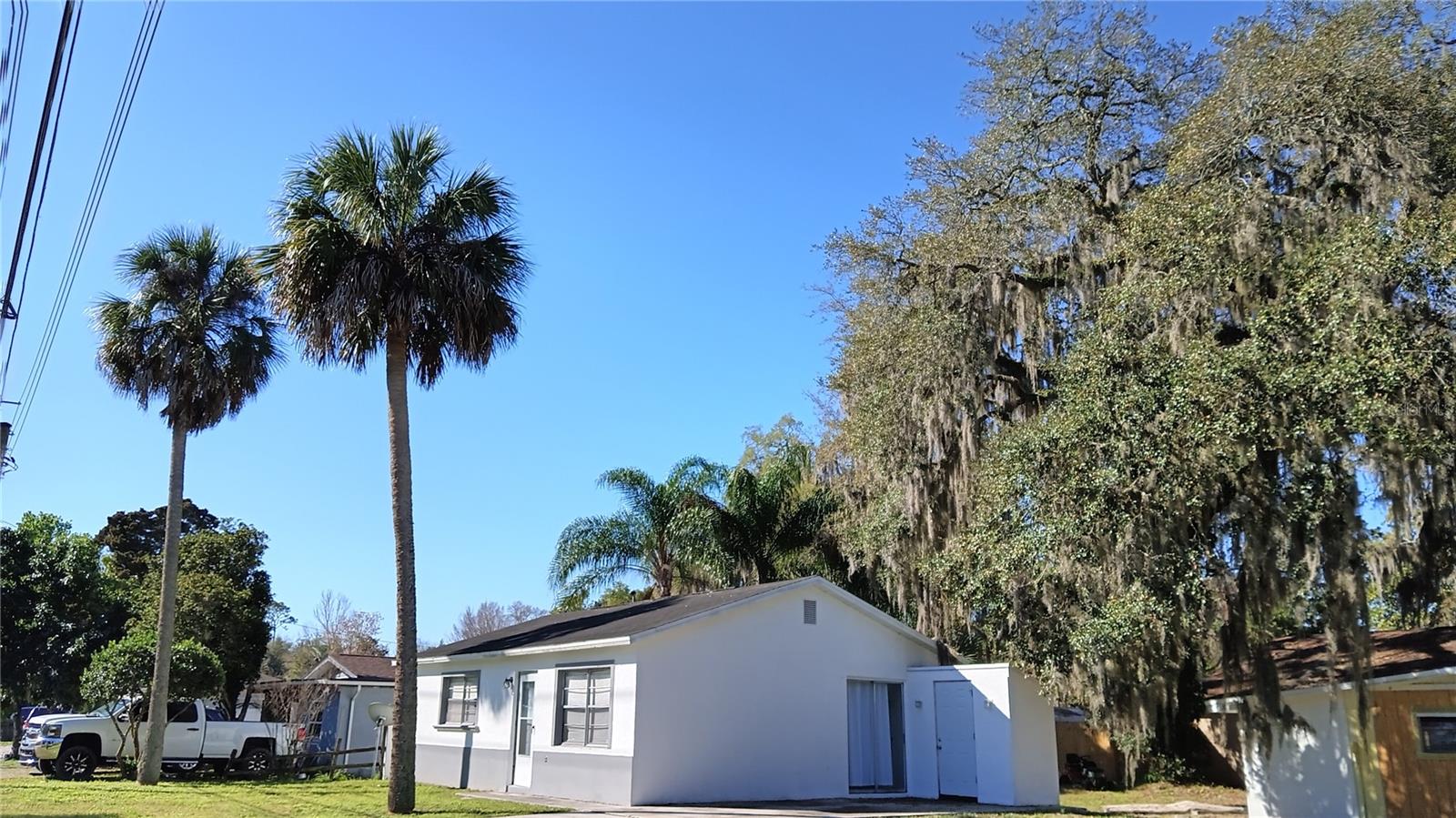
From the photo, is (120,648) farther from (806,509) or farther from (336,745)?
(806,509)

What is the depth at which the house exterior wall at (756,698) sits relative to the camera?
603 inches

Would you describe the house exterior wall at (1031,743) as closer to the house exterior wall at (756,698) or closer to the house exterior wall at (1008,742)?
the house exterior wall at (1008,742)

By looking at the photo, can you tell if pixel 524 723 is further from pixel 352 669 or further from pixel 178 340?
pixel 352 669

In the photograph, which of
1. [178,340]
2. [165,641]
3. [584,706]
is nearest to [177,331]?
[178,340]

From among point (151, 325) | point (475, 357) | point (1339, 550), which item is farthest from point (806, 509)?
point (151, 325)

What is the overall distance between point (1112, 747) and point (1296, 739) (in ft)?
25.0

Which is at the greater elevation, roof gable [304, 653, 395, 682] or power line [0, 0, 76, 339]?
power line [0, 0, 76, 339]

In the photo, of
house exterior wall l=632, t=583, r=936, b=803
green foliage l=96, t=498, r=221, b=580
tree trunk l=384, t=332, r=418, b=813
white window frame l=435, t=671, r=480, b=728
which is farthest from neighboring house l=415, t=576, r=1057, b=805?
green foliage l=96, t=498, r=221, b=580

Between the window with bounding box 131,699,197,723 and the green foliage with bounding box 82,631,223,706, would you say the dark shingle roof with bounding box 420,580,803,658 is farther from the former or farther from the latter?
the window with bounding box 131,699,197,723

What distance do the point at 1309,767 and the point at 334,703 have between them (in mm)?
27237

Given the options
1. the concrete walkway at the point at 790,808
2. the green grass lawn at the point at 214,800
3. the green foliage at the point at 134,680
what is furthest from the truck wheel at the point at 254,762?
the concrete walkway at the point at 790,808

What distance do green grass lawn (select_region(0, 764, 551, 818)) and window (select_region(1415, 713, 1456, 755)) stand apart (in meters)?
Result: 13.2

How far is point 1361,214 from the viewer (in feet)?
50.0

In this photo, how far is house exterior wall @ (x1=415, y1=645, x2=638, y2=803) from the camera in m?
15.2
